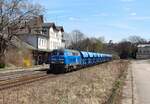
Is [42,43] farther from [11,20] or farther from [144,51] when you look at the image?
[144,51]

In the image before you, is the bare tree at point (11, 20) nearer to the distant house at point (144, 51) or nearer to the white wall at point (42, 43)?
the white wall at point (42, 43)

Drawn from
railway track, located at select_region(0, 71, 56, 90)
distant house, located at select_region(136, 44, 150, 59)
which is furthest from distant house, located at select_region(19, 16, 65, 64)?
distant house, located at select_region(136, 44, 150, 59)

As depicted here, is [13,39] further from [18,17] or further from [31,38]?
[31,38]

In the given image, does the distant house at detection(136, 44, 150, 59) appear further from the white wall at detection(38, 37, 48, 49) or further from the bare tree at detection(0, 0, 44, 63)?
the bare tree at detection(0, 0, 44, 63)

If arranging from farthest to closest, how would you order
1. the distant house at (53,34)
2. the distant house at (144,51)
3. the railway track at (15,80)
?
the distant house at (144,51) → the distant house at (53,34) → the railway track at (15,80)

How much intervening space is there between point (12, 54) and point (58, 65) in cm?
2562

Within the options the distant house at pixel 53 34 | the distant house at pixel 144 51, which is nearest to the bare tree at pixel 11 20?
the distant house at pixel 53 34

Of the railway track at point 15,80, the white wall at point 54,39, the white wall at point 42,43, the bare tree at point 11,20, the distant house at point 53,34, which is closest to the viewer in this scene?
the railway track at point 15,80

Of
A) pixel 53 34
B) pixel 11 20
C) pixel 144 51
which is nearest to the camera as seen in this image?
pixel 11 20

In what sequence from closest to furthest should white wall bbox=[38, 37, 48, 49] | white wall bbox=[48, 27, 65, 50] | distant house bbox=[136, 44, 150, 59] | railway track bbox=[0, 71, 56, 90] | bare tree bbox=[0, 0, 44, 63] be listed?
1. railway track bbox=[0, 71, 56, 90]
2. bare tree bbox=[0, 0, 44, 63]
3. white wall bbox=[38, 37, 48, 49]
4. white wall bbox=[48, 27, 65, 50]
5. distant house bbox=[136, 44, 150, 59]

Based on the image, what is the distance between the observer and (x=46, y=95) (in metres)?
15.7

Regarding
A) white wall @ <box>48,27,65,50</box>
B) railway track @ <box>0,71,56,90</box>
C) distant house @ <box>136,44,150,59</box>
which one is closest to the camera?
railway track @ <box>0,71,56,90</box>

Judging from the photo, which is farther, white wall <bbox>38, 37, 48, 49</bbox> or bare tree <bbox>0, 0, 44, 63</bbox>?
white wall <bbox>38, 37, 48, 49</bbox>

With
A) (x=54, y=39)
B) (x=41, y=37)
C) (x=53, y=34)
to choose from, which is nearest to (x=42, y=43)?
(x=41, y=37)
